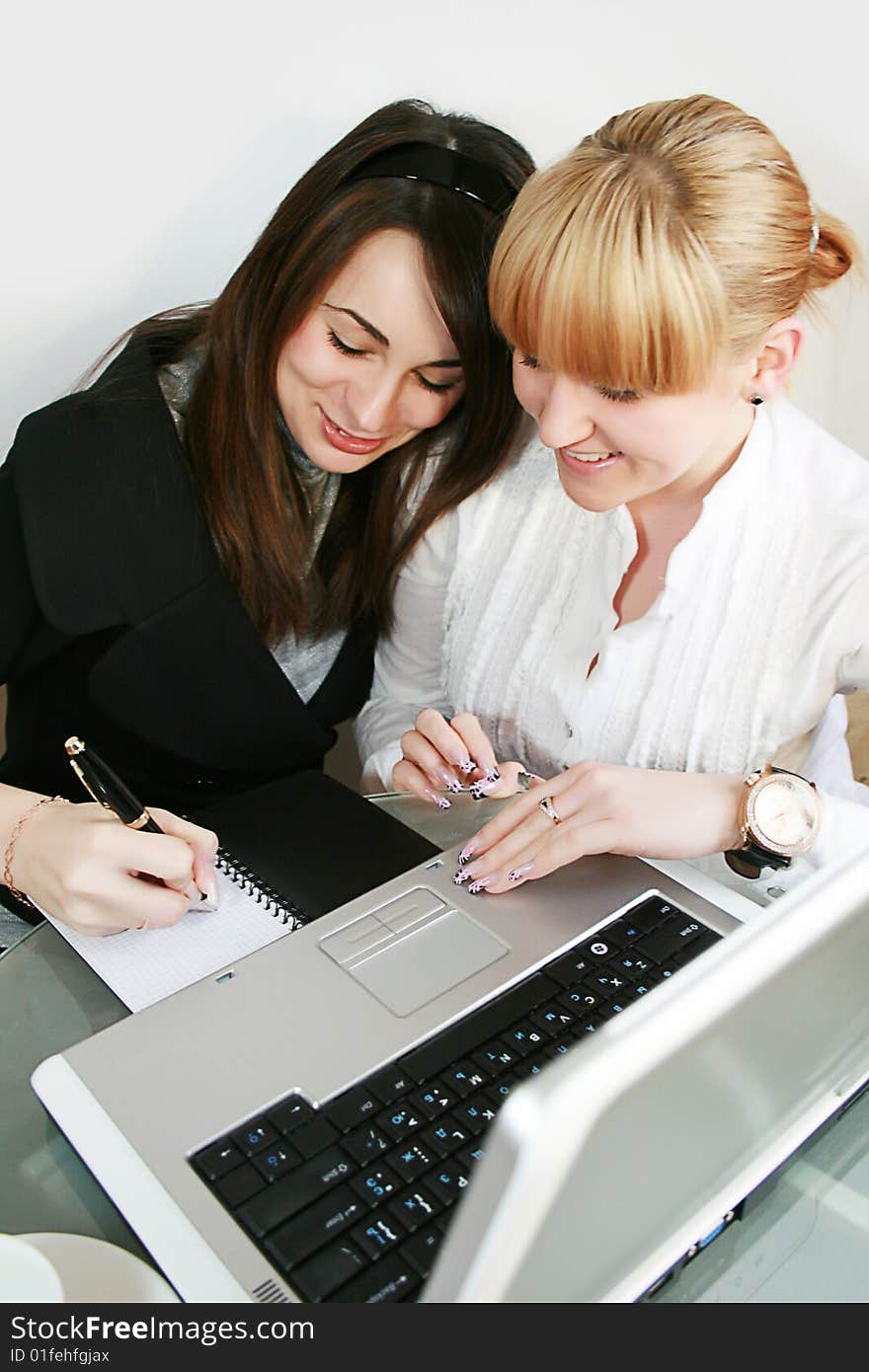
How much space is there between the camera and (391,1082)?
24.9 inches

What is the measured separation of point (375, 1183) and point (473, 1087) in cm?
8

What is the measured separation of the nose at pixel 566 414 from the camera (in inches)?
34.1

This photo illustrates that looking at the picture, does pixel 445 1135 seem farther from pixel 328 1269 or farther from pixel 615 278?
pixel 615 278

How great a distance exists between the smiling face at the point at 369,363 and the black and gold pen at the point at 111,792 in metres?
0.39

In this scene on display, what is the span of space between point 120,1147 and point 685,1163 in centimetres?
30

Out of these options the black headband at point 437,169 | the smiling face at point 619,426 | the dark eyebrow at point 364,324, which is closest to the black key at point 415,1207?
the smiling face at point 619,426

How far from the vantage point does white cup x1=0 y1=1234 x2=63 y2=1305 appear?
47 cm

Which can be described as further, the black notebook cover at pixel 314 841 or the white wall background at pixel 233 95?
the white wall background at pixel 233 95

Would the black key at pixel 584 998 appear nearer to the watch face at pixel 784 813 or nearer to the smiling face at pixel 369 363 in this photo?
the watch face at pixel 784 813

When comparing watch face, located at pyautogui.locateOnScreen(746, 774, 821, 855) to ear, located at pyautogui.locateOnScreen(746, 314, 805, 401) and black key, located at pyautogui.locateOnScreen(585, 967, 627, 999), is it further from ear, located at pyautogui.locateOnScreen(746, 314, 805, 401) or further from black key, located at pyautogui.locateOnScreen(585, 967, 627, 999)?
ear, located at pyautogui.locateOnScreen(746, 314, 805, 401)

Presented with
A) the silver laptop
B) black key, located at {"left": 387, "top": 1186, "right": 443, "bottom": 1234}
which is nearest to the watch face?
A: the silver laptop

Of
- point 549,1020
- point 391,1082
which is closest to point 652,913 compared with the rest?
point 549,1020

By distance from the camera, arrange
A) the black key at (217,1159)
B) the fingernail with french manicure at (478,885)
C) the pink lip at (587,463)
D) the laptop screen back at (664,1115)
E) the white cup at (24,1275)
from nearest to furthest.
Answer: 1. the laptop screen back at (664,1115)
2. the white cup at (24,1275)
3. the black key at (217,1159)
4. the fingernail with french manicure at (478,885)
5. the pink lip at (587,463)
